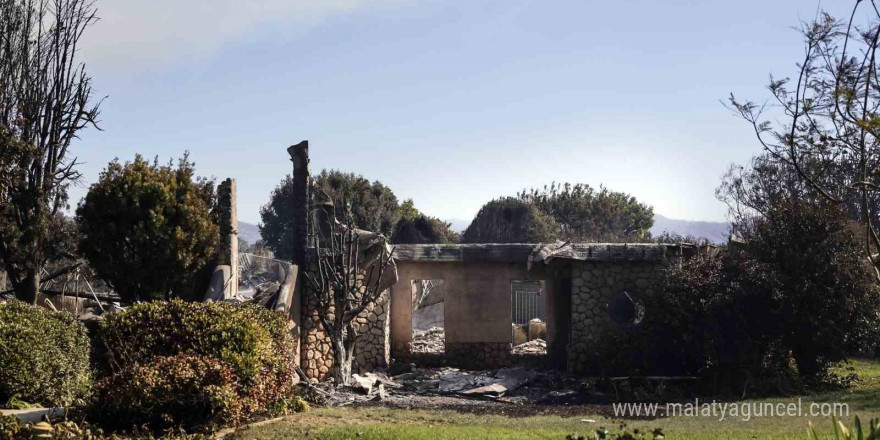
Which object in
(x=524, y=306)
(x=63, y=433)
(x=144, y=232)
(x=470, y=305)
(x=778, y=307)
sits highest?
(x=144, y=232)

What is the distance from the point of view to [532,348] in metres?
25.0

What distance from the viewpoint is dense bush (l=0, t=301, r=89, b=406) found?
11.2m

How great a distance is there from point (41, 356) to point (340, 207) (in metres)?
31.2

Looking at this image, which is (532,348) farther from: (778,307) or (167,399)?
(167,399)

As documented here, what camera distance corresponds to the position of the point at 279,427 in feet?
37.1

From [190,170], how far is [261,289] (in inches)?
121

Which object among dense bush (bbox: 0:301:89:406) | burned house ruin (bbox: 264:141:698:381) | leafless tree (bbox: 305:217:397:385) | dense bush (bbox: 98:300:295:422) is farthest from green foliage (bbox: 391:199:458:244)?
dense bush (bbox: 0:301:89:406)

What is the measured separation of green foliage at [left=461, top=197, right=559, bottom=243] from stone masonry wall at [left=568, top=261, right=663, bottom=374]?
20316mm

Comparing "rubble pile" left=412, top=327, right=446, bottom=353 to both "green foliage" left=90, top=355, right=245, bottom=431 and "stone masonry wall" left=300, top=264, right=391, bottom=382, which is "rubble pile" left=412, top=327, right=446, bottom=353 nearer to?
"stone masonry wall" left=300, top=264, right=391, bottom=382

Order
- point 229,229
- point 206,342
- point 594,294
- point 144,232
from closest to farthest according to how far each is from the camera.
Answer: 1. point 206,342
2. point 144,232
3. point 229,229
4. point 594,294

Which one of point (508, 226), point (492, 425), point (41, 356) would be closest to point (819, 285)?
point (492, 425)

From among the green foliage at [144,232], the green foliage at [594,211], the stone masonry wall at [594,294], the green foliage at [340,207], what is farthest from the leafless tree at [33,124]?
the green foliage at [594,211]

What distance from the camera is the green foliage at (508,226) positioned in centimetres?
4206

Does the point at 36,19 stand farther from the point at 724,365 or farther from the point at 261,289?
the point at 724,365
